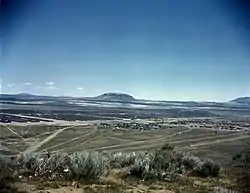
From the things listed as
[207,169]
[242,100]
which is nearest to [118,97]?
[242,100]

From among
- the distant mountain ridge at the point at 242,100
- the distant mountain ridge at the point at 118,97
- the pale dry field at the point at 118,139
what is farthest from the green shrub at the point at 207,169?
the distant mountain ridge at the point at 118,97

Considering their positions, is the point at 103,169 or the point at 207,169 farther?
the point at 207,169

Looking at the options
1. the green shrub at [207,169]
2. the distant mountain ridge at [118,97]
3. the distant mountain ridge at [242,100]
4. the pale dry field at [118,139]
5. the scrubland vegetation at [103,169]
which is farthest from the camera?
the pale dry field at [118,139]

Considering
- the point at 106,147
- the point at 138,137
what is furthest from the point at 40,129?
the point at 138,137

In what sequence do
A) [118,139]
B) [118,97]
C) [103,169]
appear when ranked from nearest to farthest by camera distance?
[103,169] → [118,97] → [118,139]

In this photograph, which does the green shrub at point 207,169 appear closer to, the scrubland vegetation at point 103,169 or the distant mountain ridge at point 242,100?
the scrubland vegetation at point 103,169

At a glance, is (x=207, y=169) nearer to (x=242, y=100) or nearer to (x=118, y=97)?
(x=242, y=100)

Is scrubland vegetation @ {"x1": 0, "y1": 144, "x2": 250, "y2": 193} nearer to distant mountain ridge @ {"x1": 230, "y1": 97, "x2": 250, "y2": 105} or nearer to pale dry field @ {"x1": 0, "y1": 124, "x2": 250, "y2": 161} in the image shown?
distant mountain ridge @ {"x1": 230, "y1": 97, "x2": 250, "y2": 105}

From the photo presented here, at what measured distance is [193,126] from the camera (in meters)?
17.2

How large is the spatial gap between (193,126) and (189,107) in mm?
4185

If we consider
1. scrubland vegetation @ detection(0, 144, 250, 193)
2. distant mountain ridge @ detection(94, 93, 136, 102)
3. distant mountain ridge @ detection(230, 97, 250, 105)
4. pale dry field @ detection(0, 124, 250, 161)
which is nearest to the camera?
scrubland vegetation @ detection(0, 144, 250, 193)

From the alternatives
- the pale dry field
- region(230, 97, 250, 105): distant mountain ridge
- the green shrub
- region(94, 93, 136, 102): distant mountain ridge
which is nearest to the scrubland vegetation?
the green shrub

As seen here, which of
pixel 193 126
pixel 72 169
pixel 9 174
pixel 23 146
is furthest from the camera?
pixel 193 126

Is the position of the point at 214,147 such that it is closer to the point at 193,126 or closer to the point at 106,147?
the point at 193,126
